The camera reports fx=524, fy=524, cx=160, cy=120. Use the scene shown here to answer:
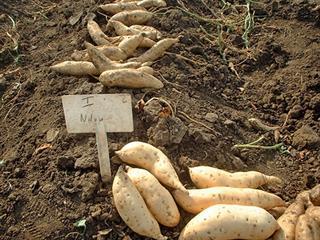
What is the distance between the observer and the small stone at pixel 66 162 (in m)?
2.96

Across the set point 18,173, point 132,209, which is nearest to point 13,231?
point 18,173

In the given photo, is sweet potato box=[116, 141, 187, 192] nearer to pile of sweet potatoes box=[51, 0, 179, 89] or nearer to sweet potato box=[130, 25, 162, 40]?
pile of sweet potatoes box=[51, 0, 179, 89]

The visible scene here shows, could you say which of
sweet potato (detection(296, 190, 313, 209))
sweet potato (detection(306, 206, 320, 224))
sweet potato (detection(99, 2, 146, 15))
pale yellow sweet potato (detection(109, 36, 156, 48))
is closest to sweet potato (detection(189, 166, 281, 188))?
sweet potato (detection(296, 190, 313, 209))

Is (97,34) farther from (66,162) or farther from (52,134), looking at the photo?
(66,162)

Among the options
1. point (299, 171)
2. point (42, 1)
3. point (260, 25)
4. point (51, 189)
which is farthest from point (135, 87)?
point (42, 1)

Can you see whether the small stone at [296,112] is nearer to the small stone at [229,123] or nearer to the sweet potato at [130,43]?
the small stone at [229,123]

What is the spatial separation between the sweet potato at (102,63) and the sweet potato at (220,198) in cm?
116

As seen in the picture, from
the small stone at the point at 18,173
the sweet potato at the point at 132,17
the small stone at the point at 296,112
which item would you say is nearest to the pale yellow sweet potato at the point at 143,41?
the sweet potato at the point at 132,17

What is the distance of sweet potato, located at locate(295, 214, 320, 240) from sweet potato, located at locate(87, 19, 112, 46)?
Answer: 2060mm

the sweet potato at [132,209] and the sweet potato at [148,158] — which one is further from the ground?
the sweet potato at [148,158]

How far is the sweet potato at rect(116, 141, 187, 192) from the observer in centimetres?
282

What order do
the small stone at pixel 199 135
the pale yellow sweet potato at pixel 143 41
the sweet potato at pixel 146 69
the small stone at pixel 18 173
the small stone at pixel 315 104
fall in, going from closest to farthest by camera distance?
1. the small stone at pixel 18 173
2. the small stone at pixel 199 135
3. the sweet potato at pixel 146 69
4. the small stone at pixel 315 104
5. the pale yellow sweet potato at pixel 143 41

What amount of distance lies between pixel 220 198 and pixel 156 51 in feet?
4.92

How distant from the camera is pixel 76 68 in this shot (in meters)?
3.68
